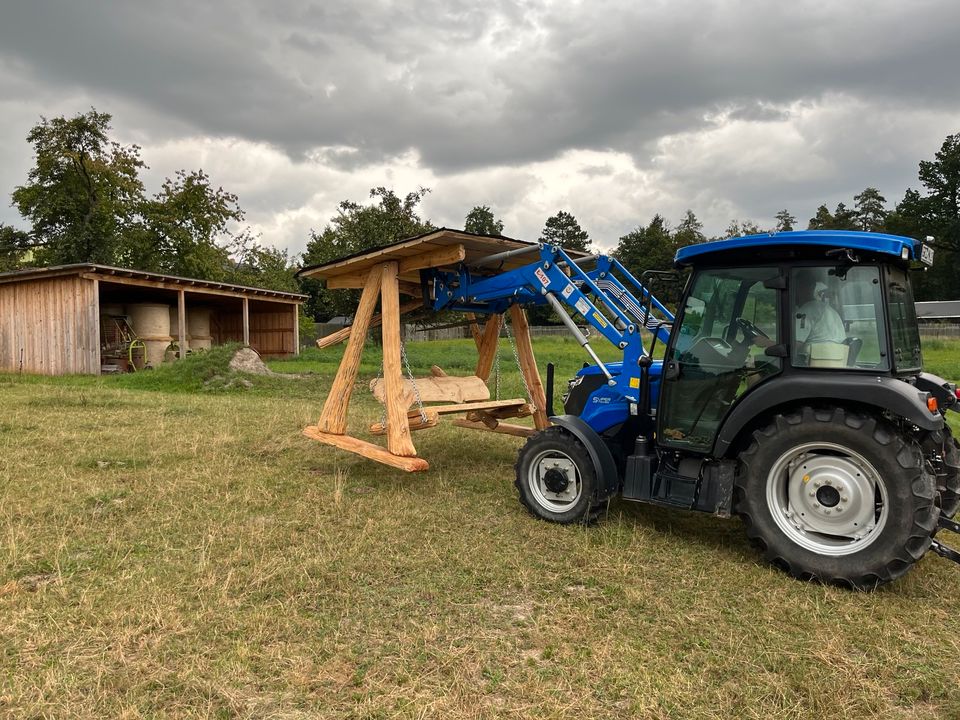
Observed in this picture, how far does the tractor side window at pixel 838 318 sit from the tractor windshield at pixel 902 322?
116 mm

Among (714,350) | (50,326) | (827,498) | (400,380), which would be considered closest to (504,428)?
(400,380)

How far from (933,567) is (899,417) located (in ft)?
4.12

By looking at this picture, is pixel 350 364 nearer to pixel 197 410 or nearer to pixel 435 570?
pixel 435 570

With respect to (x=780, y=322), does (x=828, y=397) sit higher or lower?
lower

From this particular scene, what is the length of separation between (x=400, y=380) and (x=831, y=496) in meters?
3.94

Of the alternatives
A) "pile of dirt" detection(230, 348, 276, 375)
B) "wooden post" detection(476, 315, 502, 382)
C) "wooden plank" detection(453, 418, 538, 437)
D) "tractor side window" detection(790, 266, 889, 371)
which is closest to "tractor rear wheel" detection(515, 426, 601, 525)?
"tractor side window" detection(790, 266, 889, 371)

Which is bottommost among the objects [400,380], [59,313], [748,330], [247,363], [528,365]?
[400,380]

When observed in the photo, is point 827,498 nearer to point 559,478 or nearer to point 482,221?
point 559,478

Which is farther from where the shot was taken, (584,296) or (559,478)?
(584,296)

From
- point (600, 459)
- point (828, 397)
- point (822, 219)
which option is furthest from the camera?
point (822, 219)

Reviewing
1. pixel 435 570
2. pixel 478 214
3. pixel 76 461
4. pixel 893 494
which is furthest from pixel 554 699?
pixel 478 214

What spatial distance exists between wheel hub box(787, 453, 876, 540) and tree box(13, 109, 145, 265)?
37258 millimetres

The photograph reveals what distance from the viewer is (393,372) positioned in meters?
6.47

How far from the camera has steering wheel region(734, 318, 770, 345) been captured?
434 cm
